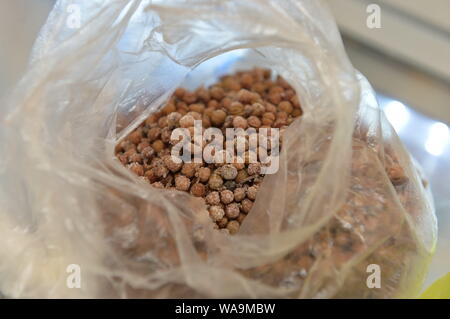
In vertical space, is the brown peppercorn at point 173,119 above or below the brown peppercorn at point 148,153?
above

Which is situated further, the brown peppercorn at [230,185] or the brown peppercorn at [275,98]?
the brown peppercorn at [275,98]

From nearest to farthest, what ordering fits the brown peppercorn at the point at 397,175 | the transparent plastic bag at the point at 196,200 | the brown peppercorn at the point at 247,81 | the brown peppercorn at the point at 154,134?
the transparent plastic bag at the point at 196,200 < the brown peppercorn at the point at 397,175 < the brown peppercorn at the point at 154,134 < the brown peppercorn at the point at 247,81

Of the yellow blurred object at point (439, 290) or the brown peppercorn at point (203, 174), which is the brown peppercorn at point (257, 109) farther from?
the yellow blurred object at point (439, 290)

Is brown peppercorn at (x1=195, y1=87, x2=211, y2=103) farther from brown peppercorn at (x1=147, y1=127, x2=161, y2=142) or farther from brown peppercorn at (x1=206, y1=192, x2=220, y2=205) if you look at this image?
brown peppercorn at (x1=206, y1=192, x2=220, y2=205)

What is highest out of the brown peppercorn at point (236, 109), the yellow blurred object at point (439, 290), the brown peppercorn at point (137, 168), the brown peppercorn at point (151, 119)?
the brown peppercorn at point (236, 109)

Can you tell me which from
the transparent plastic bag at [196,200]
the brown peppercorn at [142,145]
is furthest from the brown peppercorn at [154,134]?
the transparent plastic bag at [196,200]

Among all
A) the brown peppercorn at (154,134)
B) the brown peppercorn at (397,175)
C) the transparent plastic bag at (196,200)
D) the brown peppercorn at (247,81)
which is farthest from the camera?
the brown peppercorn at (247,81)

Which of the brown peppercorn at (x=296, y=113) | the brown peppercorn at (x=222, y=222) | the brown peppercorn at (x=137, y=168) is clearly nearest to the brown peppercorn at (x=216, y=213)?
the brown peppercorn at (x=222, y=222)
